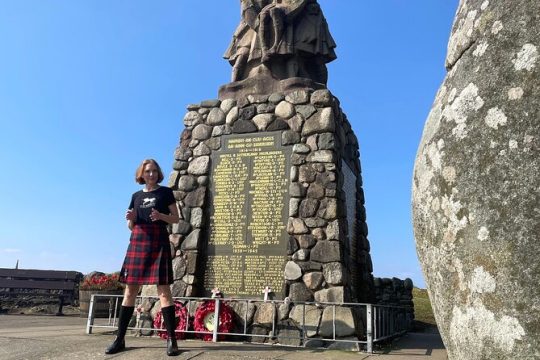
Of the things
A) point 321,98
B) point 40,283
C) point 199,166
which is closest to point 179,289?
point 199,166

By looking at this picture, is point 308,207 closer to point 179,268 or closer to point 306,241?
point 306,241

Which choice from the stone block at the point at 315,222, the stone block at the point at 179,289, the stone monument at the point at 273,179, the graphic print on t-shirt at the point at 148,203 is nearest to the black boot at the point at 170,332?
the graphic print on t-shirt at the point at 148,203

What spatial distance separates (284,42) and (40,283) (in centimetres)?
827

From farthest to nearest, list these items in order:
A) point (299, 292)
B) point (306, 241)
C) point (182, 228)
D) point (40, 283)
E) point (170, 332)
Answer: point (40, 283) → point (182, 228) → point (306, 241) → point (299, 292) → point (170, 332)

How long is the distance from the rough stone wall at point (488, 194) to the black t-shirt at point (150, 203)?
3.37 meters

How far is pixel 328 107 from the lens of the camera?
258 inches

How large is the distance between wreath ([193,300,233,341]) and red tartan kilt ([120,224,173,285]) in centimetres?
144

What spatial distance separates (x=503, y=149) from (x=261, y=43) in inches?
269

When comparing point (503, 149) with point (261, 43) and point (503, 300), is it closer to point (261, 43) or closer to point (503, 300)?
point (503, 300)

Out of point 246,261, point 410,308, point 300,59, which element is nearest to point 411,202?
point 246,261

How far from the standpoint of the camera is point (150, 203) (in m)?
4.38

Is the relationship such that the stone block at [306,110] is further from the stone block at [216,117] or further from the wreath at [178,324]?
the wreath at [178,324]

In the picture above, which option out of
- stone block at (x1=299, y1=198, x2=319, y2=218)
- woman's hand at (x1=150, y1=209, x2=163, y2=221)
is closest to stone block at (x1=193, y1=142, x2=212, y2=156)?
stone block at (x1=299, y1=198, x2=319, y2=218)

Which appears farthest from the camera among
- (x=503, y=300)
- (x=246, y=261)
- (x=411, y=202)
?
(x=246, y=261)
